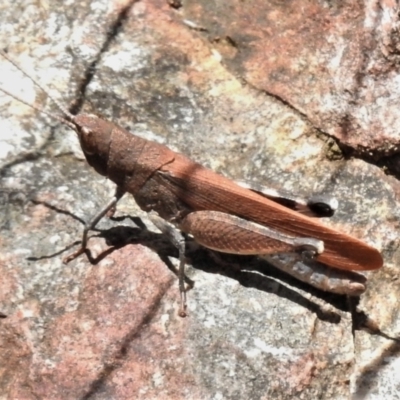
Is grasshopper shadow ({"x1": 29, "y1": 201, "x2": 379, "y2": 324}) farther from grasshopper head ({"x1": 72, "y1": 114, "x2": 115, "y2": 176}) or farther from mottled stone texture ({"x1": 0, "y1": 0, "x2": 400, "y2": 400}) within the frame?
grasshopper head ({"x1": 72, "y1": 114, "x2": 115, "y2": 176})

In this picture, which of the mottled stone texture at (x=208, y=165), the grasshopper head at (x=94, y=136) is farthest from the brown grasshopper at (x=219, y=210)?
the mottled stone texture at (x=208, y=165)

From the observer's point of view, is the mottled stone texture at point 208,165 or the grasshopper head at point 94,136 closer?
the mottled stone texture at point 208,165

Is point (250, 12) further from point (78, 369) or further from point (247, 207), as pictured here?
point (78, 369)

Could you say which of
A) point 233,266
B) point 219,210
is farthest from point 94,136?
point 233,266

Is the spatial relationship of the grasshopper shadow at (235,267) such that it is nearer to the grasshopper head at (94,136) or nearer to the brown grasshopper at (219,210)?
the brown grasshopper at (219,210)

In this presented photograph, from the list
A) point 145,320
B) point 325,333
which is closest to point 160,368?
point 145,320
